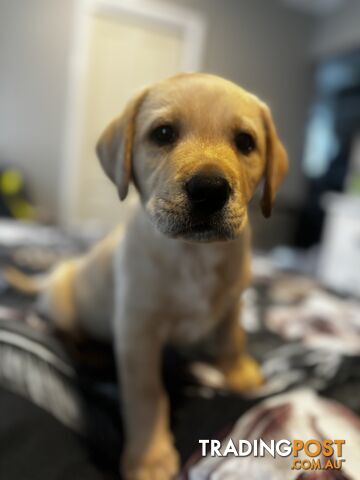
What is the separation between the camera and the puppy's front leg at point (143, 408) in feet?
2.14

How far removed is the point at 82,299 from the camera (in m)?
0.98

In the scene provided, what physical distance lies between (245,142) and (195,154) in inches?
4.4

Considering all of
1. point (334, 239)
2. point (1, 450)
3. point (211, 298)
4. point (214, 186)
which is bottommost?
point (334, 239)

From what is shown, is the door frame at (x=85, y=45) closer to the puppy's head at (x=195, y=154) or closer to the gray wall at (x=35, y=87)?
the gray wall at (x=35, y=87)

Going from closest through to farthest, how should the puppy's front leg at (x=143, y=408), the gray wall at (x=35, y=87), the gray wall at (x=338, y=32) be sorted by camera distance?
the puppy's front leg at (x=143, y=408)
the gray wall at (x=35, y=87)
the gray wall at (x=338, y=32)

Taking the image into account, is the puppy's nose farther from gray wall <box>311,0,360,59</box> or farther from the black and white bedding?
gray wall <box>311,0,360,59</box>

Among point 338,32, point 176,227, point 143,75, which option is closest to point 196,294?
point 176,227

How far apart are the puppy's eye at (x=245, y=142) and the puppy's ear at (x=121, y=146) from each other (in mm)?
183

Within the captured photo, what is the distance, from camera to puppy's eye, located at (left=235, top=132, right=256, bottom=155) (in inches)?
25.1

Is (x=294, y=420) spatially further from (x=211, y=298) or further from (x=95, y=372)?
(x=95, y=372)

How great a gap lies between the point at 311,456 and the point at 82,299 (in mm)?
608

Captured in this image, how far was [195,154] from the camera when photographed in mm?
582

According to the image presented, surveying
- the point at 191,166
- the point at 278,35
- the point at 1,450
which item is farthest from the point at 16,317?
the point at 278,35

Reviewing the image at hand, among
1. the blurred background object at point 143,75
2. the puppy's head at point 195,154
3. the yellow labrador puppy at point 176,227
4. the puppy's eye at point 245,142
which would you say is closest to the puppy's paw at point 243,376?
the yellow labrador puppy at point 176,227
